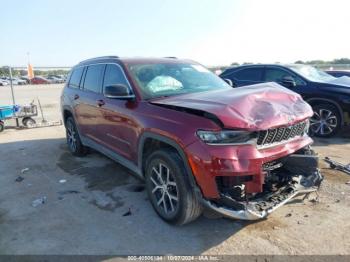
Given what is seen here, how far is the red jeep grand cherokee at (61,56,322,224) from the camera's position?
122 inches

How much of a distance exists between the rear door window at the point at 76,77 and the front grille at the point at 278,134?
4135 millimetres

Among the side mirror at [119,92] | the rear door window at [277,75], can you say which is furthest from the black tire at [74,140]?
the rear door window at [277,75]

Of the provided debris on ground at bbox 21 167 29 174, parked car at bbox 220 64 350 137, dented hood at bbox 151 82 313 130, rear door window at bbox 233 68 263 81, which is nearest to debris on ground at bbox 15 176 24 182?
debris on ground at bbox 21 167 29 174

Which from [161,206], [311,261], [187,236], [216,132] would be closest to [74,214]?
[161,206]

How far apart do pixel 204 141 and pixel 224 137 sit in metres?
0.19

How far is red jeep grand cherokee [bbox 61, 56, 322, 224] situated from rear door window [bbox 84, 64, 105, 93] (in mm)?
456

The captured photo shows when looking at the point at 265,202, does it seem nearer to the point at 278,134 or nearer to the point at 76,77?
the point at 278,134

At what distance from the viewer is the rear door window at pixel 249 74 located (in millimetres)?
8703

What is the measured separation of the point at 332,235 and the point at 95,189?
3.18 meters

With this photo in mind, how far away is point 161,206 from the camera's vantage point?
3.80 metres

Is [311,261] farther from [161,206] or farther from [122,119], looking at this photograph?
[122,119]

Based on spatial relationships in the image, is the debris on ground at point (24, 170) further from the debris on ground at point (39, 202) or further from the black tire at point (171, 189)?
the black tire at point (171, 189)

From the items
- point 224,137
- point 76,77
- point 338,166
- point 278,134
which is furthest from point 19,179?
point 338,166

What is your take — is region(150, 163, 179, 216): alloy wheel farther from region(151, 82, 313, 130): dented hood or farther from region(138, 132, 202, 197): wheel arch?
region(151, 82, 313, 130): dented hood
